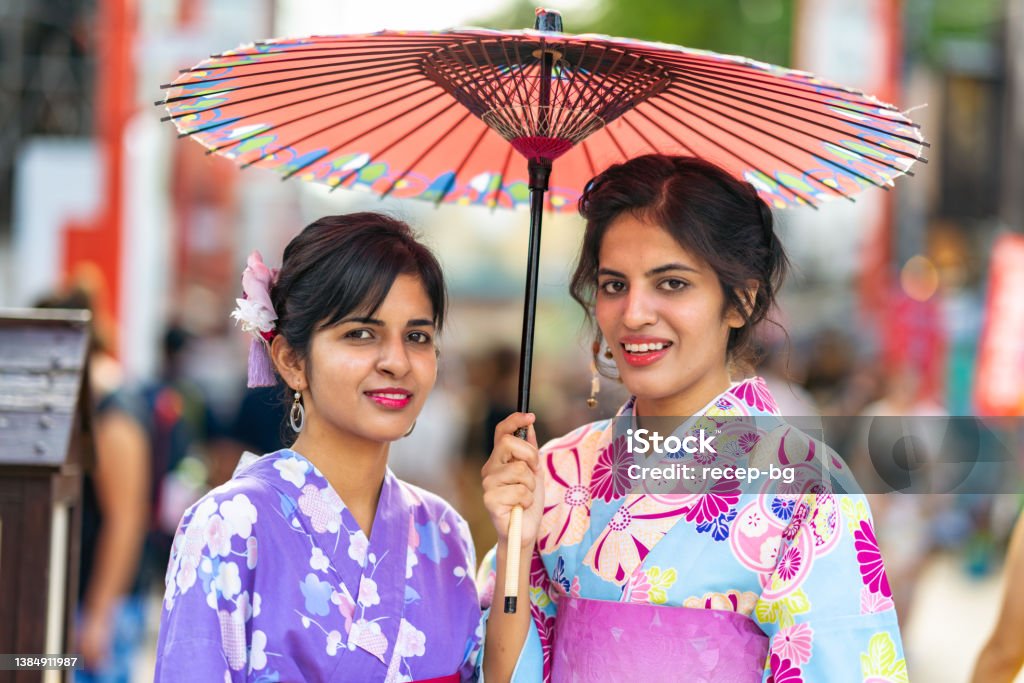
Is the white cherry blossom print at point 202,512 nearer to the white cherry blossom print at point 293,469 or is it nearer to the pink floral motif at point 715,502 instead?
the white cherry blossom print at point 293,469

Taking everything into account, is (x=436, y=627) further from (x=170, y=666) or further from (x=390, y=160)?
(x=390, y=160)

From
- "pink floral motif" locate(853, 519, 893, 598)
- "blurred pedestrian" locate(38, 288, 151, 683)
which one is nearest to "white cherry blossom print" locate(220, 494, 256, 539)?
"pink floral motif" locate(853, 519, 893, 598)

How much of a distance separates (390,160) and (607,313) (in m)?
0.78

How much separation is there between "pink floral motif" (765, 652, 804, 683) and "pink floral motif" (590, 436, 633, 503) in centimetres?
48

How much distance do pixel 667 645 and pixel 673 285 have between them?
74 centimetres

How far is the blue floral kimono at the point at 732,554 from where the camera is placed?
239cm

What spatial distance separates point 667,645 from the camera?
2500mm

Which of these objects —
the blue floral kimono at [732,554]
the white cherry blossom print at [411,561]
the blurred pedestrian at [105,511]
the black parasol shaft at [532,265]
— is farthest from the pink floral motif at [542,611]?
the blurred pedestrian at [105,511]

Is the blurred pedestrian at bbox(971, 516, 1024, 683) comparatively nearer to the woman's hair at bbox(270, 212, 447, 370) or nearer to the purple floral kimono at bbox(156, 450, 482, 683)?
the purple floral kimono at bbox(156, 450, 482, 683)

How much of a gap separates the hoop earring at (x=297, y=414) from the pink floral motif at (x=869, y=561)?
116 centimetres

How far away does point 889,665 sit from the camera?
239 cm

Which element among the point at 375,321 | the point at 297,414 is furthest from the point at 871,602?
the point at 297,414

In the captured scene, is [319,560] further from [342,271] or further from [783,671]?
[783,671]

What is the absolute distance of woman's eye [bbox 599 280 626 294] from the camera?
8.71ft
